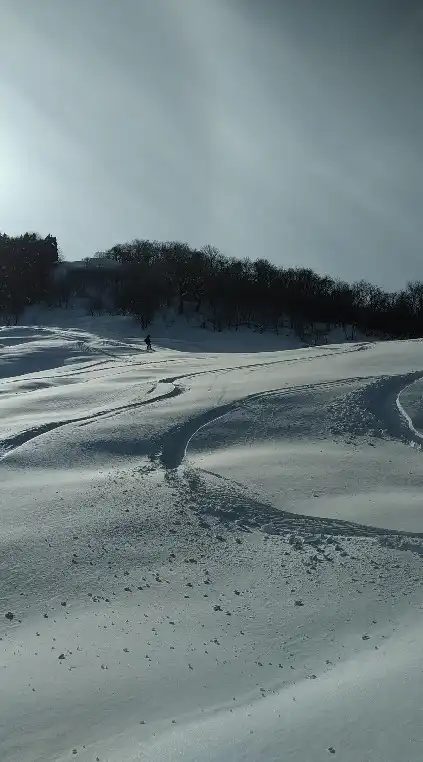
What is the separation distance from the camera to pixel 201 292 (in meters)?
67.0

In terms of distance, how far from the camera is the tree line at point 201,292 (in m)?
64.9

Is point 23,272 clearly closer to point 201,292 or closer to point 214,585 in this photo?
point 201,292

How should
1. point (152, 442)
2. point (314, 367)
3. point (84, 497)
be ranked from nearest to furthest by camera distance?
point (84, 497)
point (152, 442)
point (314, 367)

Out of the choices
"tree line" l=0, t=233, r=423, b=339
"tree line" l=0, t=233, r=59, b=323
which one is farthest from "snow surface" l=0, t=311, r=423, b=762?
"tree line" l=0, t=233, r=59, b=323

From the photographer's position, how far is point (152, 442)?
980 centimetres

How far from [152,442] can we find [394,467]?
4197 mm

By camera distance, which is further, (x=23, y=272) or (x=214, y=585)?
(x=23, y=272)

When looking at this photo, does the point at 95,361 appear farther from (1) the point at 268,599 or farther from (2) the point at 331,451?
(1) the point at 268,599

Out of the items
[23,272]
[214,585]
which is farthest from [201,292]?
[214,585]

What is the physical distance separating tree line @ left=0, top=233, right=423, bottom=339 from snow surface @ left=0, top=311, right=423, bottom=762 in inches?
1988

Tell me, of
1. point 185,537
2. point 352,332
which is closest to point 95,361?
point 185,537

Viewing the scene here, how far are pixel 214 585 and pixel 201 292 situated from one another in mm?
63138

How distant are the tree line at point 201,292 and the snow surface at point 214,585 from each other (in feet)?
166

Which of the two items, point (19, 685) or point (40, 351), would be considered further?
point (40, 351)
